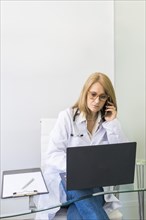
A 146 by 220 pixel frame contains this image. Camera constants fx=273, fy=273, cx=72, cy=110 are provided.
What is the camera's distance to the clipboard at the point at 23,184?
1224mm

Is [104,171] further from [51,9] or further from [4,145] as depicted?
[51,9]

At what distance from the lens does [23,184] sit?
1324mm

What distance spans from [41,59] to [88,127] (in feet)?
2.60

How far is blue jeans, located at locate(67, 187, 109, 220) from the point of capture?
1.25 m

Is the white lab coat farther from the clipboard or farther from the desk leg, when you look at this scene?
the desk leg

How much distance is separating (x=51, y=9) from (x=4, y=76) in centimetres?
67

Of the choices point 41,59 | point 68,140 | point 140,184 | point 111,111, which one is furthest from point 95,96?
point 41,59

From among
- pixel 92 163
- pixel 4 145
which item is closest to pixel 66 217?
pixel 92 163

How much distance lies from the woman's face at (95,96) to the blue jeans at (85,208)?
567mm

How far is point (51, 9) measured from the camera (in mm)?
2229

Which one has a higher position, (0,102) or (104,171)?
(0,102)

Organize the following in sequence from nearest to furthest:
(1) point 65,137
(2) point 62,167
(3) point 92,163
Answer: (3) point 92,163 → (2) point 62,167 → (1) point 65,137

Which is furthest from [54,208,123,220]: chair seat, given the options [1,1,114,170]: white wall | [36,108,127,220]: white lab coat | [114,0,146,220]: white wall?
[1,1,114,170]: white wall

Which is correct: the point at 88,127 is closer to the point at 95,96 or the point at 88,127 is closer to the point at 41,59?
the point at 95,96
